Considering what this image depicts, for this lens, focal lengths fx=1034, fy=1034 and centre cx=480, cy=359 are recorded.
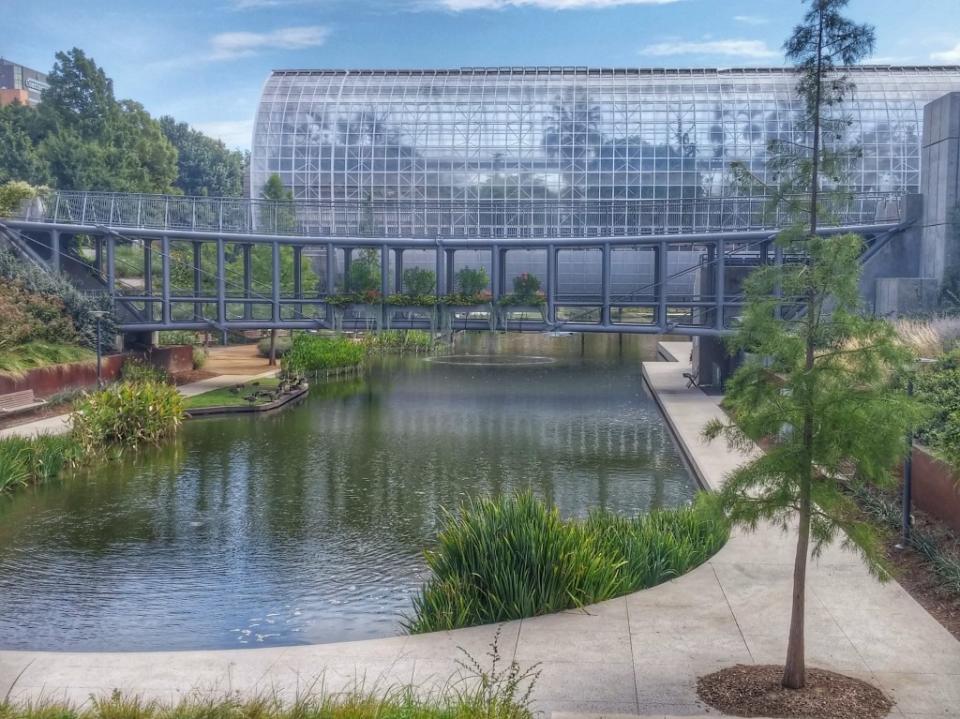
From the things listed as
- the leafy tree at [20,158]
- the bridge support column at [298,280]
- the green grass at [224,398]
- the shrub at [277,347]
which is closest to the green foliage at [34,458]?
the green grass at [224,398]

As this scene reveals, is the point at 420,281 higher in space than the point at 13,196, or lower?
lower

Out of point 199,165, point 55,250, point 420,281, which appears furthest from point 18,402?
point 199,165

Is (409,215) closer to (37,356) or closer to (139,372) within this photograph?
(139,372)

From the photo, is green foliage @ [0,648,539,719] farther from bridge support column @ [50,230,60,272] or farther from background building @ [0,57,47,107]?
background building @ [0,57,47,107]

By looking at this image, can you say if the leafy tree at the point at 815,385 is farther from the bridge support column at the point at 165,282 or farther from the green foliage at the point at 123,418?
the bridge support column at the point at 165,282

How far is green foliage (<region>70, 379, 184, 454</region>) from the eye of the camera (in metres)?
24.9

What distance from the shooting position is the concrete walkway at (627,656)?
10000 mm

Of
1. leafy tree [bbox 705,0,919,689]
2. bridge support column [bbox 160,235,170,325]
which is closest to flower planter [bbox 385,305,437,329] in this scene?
bridge support column [bbox 160,235,170,325]

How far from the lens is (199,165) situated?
106m

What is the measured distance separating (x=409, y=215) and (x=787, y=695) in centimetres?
4684

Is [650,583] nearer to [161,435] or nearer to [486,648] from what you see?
[486,648]

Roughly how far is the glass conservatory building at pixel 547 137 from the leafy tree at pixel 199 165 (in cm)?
4408

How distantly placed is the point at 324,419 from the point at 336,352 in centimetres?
1289

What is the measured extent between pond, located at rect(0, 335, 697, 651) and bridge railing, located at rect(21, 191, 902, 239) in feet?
25.4
